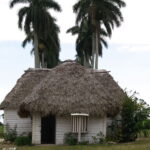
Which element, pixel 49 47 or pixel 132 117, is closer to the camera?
Answer: pixel 132 117

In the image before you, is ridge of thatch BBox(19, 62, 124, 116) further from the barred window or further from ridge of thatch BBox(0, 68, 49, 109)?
ridge of thatch BBox(0, 68, 49, 109)

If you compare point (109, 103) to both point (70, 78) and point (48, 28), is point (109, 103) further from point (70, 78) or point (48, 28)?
point (48, 28)

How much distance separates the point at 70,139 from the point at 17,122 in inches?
285

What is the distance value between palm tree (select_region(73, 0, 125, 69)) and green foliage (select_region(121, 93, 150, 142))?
2404 cm

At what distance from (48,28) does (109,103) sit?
87.3ft

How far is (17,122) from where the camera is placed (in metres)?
38.1

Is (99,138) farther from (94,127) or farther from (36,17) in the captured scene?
(36,17)

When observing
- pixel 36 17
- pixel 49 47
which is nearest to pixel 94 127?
pixel 36 17

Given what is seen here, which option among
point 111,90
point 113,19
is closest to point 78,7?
point 113,19

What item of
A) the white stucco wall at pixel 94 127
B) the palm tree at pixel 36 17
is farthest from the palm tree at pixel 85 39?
the white stucco wall at pixel 94 127

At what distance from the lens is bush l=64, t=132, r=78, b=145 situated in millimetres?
31672

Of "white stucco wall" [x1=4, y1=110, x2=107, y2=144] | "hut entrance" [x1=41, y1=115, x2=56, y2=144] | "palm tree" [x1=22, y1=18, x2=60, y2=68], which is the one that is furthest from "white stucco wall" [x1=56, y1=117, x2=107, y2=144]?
"palm tree" [x1=22, y1=18, x2=60, y2=68]

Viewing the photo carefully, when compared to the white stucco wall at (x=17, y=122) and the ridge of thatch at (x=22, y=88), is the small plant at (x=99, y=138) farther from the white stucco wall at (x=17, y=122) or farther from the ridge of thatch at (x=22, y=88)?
the ridge of thatch at (x=22, y=88)

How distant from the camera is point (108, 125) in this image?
3525 cm
